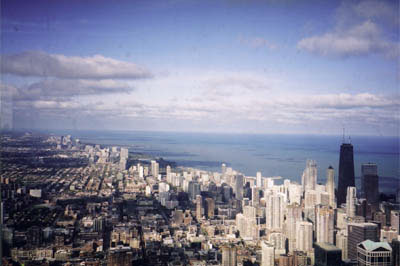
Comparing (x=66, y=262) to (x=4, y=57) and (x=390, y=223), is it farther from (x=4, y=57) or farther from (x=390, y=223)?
(x=390, y=223)

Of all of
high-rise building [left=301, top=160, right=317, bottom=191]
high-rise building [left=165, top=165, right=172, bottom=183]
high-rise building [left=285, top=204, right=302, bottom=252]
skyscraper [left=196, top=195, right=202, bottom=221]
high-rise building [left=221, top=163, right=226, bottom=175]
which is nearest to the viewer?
high-rise building [left=285, top=204, right=302, bottom=252]

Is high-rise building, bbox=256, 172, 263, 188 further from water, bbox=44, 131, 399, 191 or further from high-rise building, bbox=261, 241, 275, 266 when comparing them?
high-rise building, bbox=261, 241, 275, 266

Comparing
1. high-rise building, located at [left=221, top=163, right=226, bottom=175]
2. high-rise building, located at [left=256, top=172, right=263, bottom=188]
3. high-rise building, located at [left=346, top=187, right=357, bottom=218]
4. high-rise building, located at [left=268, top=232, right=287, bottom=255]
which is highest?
high-rise building, located at [left=221, top=163, right=226, bottom=175]

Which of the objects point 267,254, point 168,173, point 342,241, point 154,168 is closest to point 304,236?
point 342,241

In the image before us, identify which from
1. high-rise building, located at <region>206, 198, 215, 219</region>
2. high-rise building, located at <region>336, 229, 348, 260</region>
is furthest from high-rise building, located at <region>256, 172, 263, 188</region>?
high-rise building, located at <region>336, 229, 348, 260</region>

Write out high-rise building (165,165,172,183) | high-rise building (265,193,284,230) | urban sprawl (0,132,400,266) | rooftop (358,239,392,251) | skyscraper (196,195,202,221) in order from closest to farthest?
urban sprawl (0,132,400,266) → rooftop (358,239,392,251) → high-rise building (265,193,284,230) → skyscraper (196,195,202,221) → high-rise building (165,165,172,183)

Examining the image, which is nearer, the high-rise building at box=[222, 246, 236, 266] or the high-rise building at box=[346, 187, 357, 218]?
the high-rise building at box=[222, 246, 236, 266]

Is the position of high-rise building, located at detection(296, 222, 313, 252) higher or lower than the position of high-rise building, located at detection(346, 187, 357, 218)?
lower

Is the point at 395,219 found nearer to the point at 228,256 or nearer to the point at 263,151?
the point at 263,151
